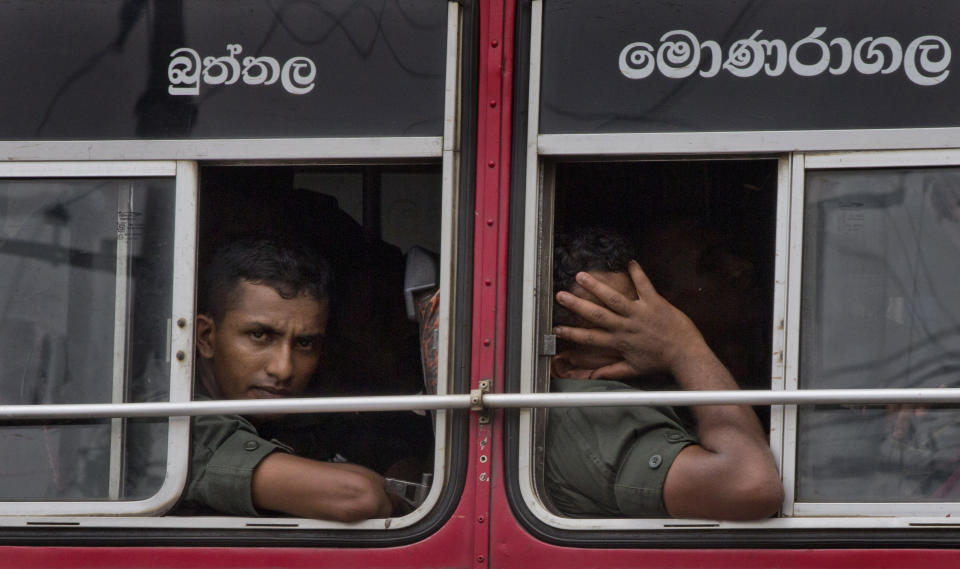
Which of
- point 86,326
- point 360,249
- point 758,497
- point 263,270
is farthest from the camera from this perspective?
point 360,249

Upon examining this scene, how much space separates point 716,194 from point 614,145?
1.20 ft

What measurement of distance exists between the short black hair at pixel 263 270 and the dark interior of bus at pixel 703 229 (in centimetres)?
60

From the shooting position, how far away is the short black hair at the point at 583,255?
241 cm

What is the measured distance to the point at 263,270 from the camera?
2.51 m

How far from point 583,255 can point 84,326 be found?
1.13 m

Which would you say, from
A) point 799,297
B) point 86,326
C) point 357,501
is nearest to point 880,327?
point 799,297

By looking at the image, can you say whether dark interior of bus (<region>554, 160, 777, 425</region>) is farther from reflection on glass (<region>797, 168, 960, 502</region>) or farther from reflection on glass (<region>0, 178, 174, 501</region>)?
reflection on glass (<region>0, 178, 174, 501</region>)

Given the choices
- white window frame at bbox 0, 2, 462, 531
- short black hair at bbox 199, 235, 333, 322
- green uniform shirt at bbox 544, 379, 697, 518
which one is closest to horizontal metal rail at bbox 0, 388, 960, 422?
white window frame at bbox 0, 2, 462, 531

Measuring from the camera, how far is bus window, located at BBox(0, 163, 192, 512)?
238 cm

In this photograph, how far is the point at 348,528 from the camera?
2289mm

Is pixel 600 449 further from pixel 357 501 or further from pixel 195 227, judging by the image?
pixel 195 227

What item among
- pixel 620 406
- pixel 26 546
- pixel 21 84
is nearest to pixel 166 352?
pixel 26 546

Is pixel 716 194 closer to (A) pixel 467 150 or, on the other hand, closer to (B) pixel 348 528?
(A) pixel 467 150

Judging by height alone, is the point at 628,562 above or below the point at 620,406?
below
